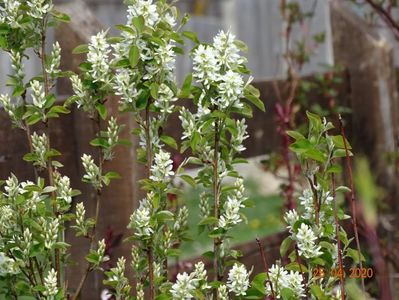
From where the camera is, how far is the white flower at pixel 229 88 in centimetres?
223

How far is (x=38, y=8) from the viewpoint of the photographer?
2.35 metres

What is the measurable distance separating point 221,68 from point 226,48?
6 centimetres

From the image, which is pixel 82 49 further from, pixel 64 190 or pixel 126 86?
pixel 64 190

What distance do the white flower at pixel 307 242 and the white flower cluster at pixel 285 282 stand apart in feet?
0.19

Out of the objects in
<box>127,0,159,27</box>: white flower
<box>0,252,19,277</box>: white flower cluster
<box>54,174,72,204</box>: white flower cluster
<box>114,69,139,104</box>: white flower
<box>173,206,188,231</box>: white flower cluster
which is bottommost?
<box>0,252,19,277</box>: white flower cluster

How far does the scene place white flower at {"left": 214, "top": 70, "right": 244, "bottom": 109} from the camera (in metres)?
2.23

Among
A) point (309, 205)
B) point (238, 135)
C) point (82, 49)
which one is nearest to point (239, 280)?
point (309, 205)

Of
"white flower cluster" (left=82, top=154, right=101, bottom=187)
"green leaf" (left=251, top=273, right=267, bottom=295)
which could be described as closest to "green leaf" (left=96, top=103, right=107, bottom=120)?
"white flower cluster" (left=82, top=154, right=101, bottom=187)

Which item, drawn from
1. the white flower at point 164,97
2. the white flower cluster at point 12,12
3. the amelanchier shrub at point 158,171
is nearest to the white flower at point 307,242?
the amelanchier shrub at point 158,171

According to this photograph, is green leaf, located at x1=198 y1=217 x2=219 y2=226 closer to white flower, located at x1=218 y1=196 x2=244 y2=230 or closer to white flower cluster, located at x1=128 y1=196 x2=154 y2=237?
white flower, located at x1=218 y1=196 x2=244 y2=230

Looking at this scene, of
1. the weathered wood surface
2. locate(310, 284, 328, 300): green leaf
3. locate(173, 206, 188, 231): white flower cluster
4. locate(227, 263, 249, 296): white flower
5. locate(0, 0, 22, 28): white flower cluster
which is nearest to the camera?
locate(310, 284, 328, 300): green leaf

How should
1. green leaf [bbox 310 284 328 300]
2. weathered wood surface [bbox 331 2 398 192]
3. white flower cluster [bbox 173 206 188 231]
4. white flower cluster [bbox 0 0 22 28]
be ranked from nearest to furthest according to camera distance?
green leaf [bbox 310 284 328 300], white flower cluster [bbox 0 0 22 28], white flower cluster [bbox 173 206 188 231], weathered wood surface [bbox 331 2 398 192]

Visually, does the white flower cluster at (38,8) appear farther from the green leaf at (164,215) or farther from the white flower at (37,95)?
the green leaf at (164,215)

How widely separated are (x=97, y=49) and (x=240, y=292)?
0.70 meters
